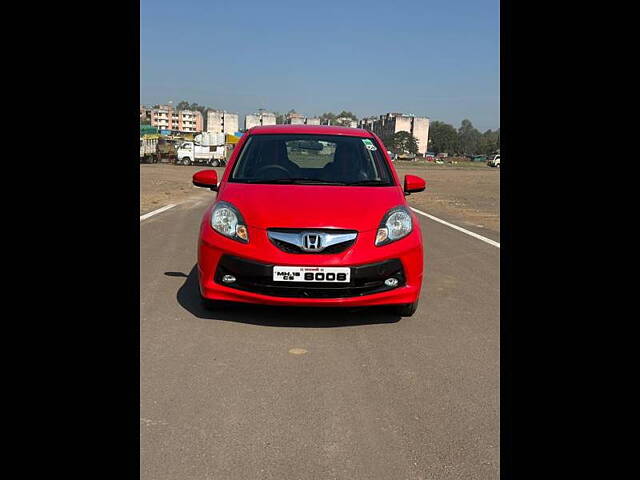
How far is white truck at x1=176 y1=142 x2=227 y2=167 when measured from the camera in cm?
5459

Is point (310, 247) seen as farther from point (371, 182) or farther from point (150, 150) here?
point (150, 150)

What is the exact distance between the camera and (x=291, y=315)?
15.8ft

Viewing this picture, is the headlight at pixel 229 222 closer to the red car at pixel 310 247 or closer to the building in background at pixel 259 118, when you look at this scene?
the red car at pixel 310 247

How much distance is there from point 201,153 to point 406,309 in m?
51.9

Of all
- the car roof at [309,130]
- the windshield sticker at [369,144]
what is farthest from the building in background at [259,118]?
the windshield sticker at [369,144]

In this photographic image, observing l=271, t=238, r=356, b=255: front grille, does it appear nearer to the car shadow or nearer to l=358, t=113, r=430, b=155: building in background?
the car shadow

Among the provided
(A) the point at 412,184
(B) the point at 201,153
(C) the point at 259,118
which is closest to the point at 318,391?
(A) the point at 412,184

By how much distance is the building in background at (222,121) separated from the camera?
152750mm

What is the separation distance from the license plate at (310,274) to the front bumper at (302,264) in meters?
0.03

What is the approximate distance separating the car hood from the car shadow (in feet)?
2.56
